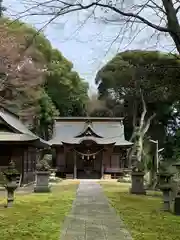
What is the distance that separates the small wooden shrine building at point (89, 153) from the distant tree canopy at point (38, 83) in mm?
3541

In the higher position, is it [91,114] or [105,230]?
[91,114]

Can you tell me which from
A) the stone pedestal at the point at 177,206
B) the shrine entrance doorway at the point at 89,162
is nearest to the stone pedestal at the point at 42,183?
the stone pedestal at the point at 177,206

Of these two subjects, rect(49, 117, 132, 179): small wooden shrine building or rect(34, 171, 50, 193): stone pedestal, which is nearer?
rect(34, 171, 50, 193): stone pedestal

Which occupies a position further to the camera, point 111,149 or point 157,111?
point 157,111

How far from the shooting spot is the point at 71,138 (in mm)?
36844

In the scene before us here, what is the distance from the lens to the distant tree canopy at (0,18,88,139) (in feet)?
76.0

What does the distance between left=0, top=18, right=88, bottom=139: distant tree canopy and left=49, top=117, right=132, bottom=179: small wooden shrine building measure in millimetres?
3541

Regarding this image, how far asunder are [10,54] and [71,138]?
16377 mm

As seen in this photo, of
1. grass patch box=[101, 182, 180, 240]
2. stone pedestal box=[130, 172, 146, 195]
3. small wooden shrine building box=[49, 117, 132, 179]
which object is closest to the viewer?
grass patch box=[101, 182, 180, 240]

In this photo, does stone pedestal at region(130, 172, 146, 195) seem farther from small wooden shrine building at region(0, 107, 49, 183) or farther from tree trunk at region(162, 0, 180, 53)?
tree trunk at region(162, 0, 180, 53)

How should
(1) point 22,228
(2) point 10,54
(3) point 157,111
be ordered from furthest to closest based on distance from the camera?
(3) point 157,111
(2) point 10,54
(1) point 22,228

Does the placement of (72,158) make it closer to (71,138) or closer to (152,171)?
(71,138)

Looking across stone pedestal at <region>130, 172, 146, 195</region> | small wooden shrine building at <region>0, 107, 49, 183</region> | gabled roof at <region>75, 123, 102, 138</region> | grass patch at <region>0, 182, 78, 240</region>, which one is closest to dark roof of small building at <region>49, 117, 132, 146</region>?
gabled roof at <region>75, 123, 102, 138</region>

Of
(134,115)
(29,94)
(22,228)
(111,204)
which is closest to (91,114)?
(134,115)
